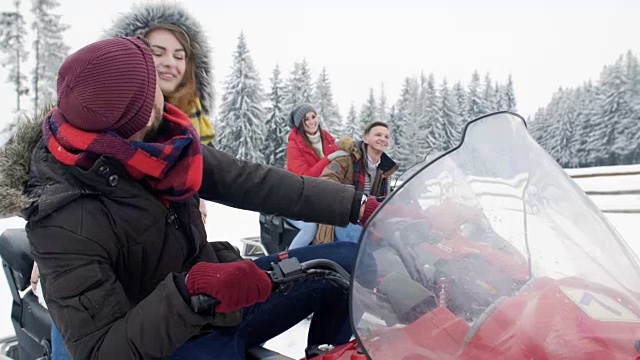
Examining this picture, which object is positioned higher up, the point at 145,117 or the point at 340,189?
the point at 145,117

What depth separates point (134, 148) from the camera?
138cm

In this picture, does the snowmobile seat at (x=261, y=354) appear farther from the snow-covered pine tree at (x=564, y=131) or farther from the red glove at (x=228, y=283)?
the snow-covered pine tree at (x=564, y=131)

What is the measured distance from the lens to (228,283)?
1.24 m

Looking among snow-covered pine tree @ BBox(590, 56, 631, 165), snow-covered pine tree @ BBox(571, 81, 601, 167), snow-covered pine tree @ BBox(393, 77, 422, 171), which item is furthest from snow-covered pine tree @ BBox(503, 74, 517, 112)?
snow-covered pine tree @ BBox(393, 77, 422, 171)

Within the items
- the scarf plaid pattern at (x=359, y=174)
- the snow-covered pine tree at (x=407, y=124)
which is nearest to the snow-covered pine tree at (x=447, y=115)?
the snow-covered pine tree at (x=407, y=124)

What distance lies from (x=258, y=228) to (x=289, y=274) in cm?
853

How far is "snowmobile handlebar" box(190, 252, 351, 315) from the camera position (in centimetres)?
123

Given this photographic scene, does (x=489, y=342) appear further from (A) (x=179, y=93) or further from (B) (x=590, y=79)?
(B) (x=590, y=79)

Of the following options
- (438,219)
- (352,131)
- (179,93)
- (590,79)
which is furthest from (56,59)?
(590,79)

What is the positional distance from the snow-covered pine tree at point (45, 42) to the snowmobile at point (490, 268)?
1301 inches

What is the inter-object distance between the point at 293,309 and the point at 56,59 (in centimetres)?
3343

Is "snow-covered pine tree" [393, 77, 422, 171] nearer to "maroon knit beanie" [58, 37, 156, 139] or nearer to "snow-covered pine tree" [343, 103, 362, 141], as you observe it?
"snow-covered pine tree" [343, 103, 362, 141]

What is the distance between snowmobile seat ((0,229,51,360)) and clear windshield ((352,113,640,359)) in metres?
1.68

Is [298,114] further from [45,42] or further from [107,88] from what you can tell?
[45,42]
